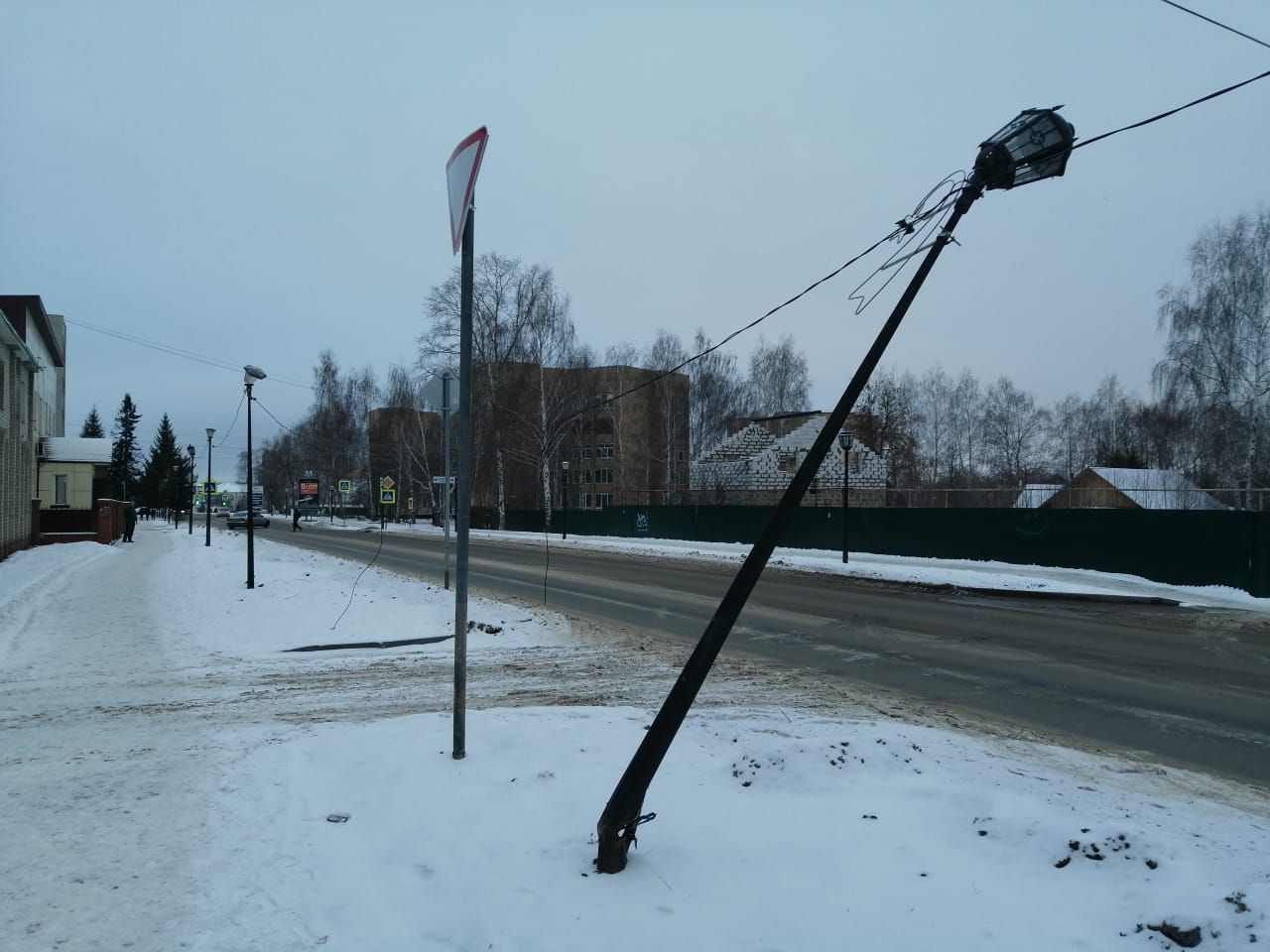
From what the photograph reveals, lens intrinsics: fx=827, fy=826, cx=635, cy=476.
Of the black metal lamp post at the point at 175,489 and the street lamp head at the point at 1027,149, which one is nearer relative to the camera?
the street lamp head at the point at 1027,149

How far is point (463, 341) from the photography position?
4.80 meters

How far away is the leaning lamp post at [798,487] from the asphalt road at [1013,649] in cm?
402

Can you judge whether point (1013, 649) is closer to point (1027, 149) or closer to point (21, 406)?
point (1027, 149)

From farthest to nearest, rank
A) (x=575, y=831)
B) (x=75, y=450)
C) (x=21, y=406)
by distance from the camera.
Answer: (x=75, y=450), (x=21, y=406), (x=575, y=831)

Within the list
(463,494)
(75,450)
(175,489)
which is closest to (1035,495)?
(463,494)

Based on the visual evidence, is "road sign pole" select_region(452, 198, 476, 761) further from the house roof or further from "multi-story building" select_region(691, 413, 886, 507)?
"multi-story building" select_region(691, 413, 886, 507)

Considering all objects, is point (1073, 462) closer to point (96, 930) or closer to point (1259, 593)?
point (1259, 593)

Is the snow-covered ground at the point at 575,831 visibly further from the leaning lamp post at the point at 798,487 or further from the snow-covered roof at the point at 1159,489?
the snow-covered roof at the point at 1159,489

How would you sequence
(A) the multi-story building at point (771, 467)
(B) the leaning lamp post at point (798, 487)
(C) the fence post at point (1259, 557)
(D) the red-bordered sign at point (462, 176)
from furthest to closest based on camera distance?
(A) the multi-story building at point (771, 467) < (C) the fence post at point (1259, 557) < (D) the red-bordered sign at point (462, 176) < (B) the leaning lamp post at point (798, 487)

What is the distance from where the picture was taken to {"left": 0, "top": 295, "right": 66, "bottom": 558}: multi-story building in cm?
2364

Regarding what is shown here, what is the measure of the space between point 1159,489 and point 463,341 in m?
23.9

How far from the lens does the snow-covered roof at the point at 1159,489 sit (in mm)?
25319

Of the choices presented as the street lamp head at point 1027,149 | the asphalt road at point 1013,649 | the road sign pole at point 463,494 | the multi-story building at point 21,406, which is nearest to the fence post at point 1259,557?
the asphalt road at point 1013,649

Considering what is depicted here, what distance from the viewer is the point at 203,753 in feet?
18.6
